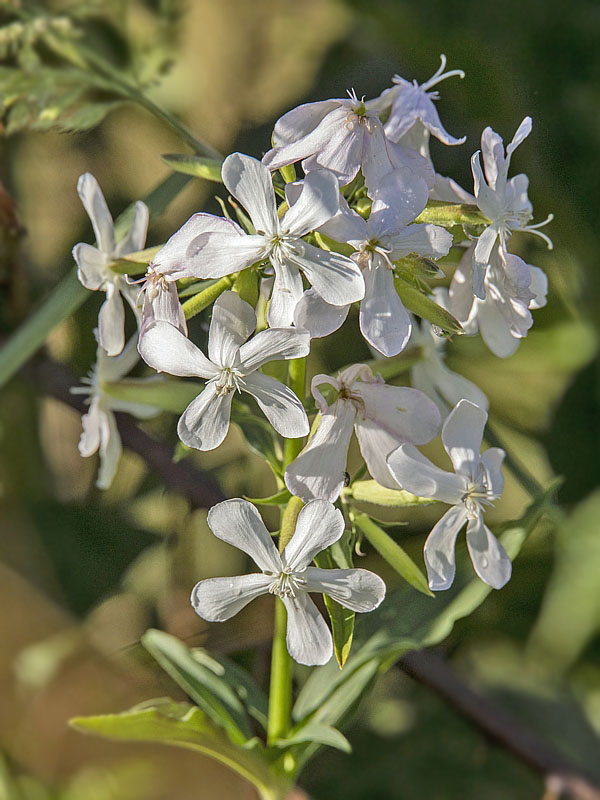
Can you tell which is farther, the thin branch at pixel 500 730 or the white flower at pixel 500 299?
the thin branch at pixel 500 730

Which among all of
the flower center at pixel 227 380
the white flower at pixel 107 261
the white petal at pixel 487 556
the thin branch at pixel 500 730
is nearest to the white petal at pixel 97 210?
the white flower at pixel 107 261

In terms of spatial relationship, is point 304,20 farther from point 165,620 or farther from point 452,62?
point 165,620

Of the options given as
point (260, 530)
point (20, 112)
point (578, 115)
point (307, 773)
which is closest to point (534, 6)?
point (578, 115)

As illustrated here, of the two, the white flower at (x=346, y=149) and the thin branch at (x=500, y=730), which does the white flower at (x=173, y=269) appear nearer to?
the white flower at (x=346, y=149)

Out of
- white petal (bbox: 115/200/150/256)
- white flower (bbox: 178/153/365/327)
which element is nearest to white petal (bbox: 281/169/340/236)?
white flower (bbox: 178/153/365/327)

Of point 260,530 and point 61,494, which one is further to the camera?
point 61,494

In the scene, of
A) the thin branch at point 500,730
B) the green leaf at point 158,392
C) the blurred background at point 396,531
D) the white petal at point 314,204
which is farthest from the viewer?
the blurred background at point 396,531
